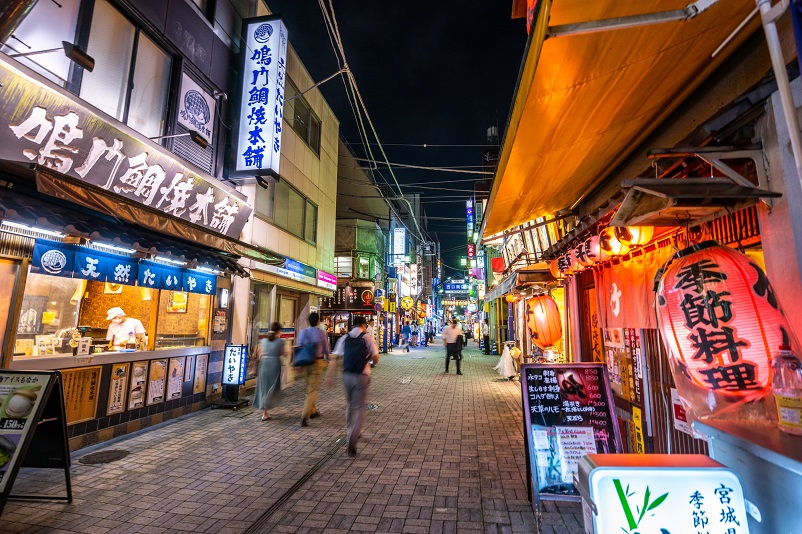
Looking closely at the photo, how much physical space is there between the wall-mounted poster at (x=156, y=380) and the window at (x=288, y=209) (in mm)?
5701

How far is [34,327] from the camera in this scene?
686 centimetres

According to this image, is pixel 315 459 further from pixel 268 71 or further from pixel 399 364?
pixel 399 364

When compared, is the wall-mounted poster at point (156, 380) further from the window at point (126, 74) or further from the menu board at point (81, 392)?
the window at point (126, 74)

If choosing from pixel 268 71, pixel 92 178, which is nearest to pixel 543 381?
pixel 92 178

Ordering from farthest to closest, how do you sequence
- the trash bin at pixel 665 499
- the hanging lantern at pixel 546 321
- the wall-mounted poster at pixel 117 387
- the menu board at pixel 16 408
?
1. the hanging lantern at pixel 546 321
2. the wall-mounted poster at pixel 117 387
3. the menu board at pixel 16 408
4. the trash bin at pixel 665 499

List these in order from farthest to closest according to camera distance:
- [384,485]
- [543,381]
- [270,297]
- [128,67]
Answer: [270,297] → [128,67] → [384,485] → [543,381]

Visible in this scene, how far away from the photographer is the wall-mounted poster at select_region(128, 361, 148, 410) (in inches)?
313

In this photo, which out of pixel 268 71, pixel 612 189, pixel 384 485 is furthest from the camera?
pixel 268 71

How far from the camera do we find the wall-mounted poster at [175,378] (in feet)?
29.2

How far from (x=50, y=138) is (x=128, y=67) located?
10.7 feet

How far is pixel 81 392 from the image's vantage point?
6957 mm

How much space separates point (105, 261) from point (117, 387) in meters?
2.58

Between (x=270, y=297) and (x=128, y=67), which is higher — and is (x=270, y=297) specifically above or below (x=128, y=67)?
below

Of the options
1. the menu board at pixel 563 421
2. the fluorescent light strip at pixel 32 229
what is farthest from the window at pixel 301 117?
the menu board at pixel 563 421
